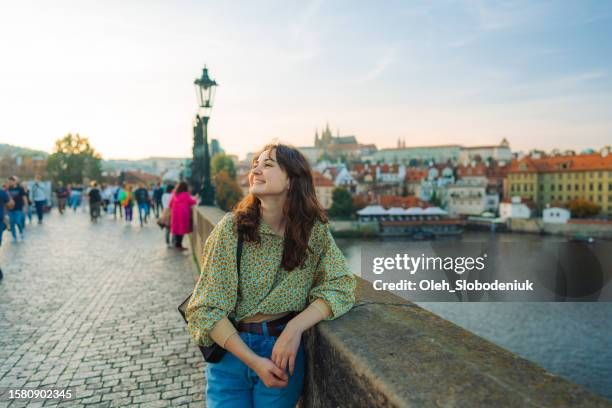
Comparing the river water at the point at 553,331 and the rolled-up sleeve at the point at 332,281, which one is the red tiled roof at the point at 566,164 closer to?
the river water at the point at 553,331

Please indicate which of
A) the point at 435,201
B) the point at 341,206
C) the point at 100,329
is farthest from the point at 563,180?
the point at 100,329

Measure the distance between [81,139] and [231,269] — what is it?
57585mm

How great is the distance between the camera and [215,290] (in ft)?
5.51

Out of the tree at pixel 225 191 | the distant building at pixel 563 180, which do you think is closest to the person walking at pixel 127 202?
the tree at pixel 225 191

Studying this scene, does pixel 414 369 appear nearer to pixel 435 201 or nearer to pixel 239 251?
pixel 239 251

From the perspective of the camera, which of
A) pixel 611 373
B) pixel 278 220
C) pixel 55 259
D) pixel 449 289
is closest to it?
pixel 278 220

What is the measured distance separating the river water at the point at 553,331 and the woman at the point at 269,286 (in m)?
18.8

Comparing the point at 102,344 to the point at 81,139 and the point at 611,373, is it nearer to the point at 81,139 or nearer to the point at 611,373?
the point at 611,373

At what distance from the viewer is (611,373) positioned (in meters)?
19.3

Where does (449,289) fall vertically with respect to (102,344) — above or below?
below

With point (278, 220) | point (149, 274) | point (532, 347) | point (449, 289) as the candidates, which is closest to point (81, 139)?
point (449, 289)

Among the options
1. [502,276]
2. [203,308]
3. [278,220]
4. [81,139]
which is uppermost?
[81,139]

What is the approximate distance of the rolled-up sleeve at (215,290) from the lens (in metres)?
1.68

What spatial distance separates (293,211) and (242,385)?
639 mm
